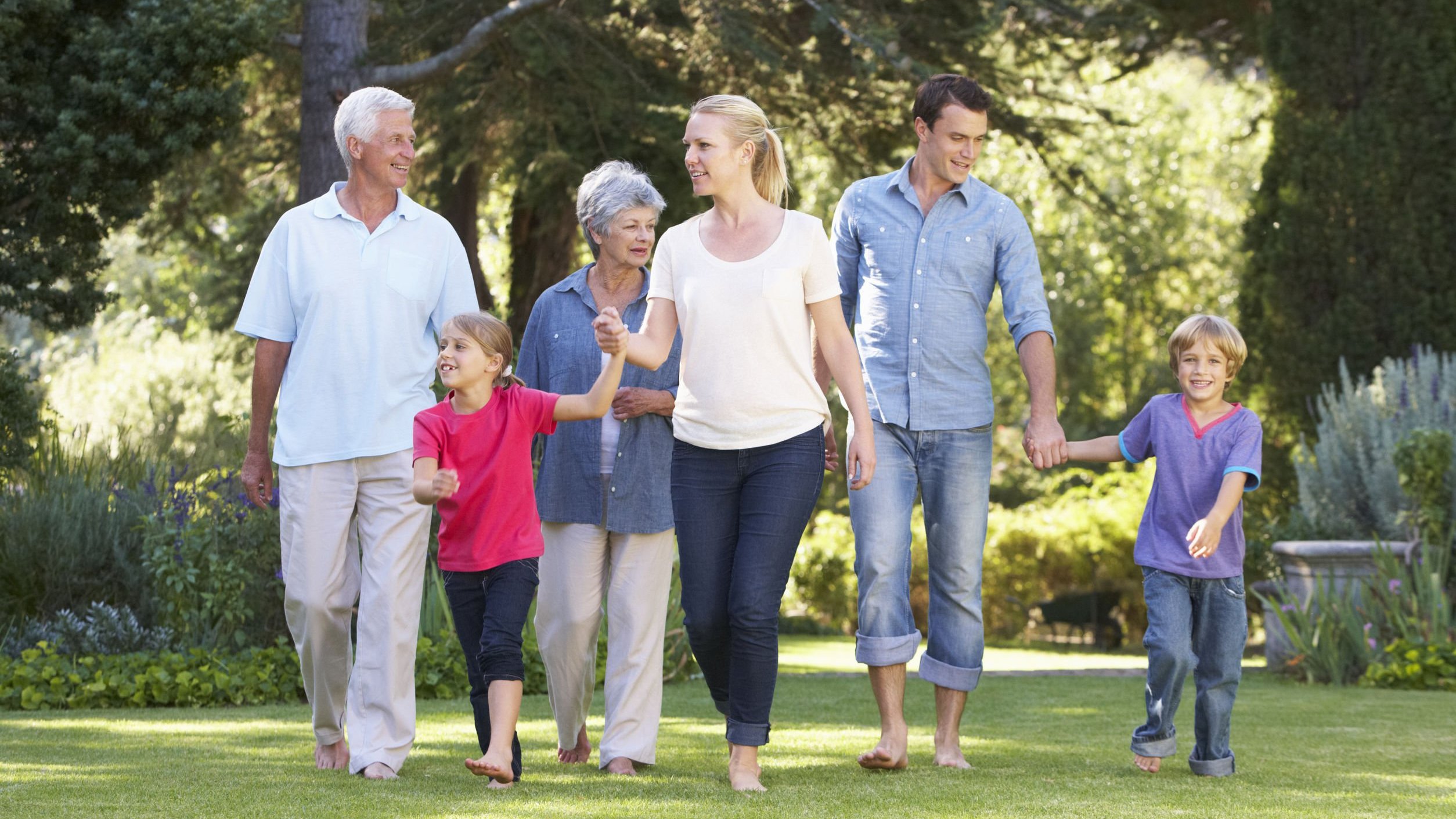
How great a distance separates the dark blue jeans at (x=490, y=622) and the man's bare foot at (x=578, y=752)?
1.60 ft

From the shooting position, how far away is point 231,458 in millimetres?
8836

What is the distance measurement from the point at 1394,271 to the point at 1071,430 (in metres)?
12.4

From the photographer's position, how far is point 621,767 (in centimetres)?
422

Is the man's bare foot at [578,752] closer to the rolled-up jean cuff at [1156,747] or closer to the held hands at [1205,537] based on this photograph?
the rolled-up jean cuff at [1156,747]

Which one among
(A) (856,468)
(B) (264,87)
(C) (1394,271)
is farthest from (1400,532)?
(B) (264,87)

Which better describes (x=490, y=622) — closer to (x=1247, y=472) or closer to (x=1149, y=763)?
(x=1149, y=763)

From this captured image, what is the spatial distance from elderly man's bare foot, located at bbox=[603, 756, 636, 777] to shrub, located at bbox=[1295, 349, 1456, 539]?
5.59 metres

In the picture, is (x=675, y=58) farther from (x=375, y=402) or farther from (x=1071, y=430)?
(x=1071, y=430)

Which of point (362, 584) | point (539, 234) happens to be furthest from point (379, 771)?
point (539, 234)

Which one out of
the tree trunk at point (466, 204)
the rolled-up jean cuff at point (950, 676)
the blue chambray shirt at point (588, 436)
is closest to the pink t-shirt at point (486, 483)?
the blue chambray shirt at point (588, 436)

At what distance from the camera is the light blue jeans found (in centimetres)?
437

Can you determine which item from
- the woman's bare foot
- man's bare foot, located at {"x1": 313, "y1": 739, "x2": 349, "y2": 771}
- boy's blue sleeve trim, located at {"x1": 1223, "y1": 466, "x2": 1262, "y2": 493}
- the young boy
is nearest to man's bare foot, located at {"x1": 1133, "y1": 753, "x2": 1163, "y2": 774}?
the young boy

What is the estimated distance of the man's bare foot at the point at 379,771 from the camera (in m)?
4.08

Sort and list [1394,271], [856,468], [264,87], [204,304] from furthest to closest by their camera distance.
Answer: [204,304], [264,87], [1394,271], [856,468]
